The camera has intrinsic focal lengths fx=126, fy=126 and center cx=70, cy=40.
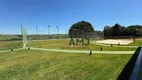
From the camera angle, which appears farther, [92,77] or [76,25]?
[76,25]

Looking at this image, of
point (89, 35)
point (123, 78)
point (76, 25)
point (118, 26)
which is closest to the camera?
point (123, 78)

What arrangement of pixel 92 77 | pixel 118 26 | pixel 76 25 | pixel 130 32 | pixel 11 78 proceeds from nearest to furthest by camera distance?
pixel 92 77 → pixel 11 78 → pixel 130 32 → pixel 118 26 → pixel 76 25

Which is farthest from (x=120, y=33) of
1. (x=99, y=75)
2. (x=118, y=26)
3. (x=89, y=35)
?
(x=99, y=75)

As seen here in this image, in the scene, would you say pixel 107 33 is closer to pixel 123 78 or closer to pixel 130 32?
pixel 130 32

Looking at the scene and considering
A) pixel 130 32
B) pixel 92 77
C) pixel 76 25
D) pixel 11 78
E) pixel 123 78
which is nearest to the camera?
pixel 123 78

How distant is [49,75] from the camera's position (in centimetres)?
594

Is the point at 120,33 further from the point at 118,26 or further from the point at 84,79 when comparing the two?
the point at 84,79

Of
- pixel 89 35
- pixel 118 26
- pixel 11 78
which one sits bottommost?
pixel 11 78

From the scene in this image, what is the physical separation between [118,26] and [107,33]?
169 inches

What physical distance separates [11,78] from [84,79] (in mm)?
3347

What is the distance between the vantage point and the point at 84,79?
5.27m

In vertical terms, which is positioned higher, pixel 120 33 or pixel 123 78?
pixel 120 33

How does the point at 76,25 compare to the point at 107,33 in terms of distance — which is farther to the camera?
the point at 76,25

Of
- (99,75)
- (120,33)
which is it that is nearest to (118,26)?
(120,33)
